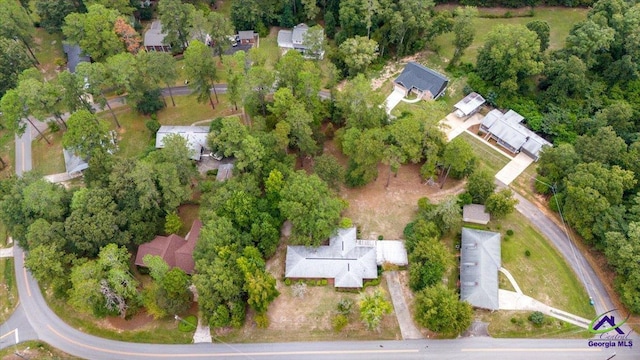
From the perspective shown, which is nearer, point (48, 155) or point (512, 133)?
point (512, 133)

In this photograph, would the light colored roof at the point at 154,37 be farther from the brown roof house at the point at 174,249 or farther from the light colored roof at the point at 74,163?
the brown roof house at the point at 174,249

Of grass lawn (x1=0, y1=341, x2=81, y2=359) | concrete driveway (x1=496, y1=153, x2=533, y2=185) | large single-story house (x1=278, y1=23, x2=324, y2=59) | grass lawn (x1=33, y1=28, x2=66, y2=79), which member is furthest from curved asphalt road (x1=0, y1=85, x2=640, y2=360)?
large single-story house (x1=278, y1=23, x2=324, y2=59)

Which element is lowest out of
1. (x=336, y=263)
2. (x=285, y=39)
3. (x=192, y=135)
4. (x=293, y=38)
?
(x=336, y=263)

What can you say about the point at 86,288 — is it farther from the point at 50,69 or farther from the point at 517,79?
the point at 517,79

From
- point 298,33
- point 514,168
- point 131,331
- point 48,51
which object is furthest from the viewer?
point 48,51

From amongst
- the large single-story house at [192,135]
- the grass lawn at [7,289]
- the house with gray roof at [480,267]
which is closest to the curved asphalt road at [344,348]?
the grass lawn at [7,289]

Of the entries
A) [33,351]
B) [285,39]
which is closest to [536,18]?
[285,39]

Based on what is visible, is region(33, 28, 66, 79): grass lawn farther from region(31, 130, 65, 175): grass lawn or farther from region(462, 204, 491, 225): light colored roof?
region(462, 204, 491, 225): light colored roof

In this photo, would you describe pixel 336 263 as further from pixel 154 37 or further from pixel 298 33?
pixel 154 37
